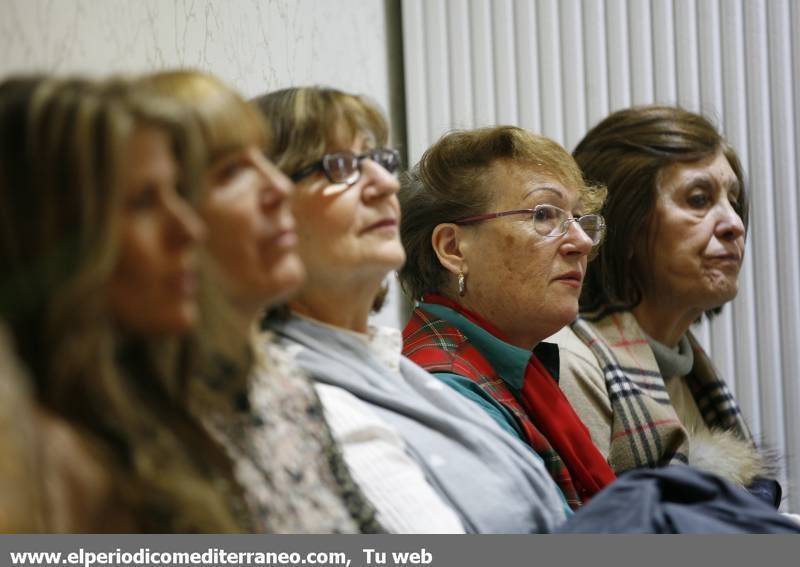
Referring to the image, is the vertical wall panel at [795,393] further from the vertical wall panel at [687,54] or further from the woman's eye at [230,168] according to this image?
the woman's eye at [230,168]

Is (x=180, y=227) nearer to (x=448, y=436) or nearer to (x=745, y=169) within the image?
(x=448, y=436)

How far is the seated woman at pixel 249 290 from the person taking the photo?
3.78 feet

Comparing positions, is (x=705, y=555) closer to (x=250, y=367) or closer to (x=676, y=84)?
(x=250, y=367)

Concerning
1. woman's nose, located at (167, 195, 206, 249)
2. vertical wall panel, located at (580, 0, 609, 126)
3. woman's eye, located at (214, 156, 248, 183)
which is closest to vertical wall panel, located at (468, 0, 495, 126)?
vertical wall panel, located at (580, 0, 609, 126)

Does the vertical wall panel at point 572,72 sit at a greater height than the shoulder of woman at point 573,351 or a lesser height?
greater

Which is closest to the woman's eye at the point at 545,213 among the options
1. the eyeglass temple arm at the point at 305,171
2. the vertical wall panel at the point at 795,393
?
the eyeglass temple arm at the point at 305,171

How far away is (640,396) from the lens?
2.74 m

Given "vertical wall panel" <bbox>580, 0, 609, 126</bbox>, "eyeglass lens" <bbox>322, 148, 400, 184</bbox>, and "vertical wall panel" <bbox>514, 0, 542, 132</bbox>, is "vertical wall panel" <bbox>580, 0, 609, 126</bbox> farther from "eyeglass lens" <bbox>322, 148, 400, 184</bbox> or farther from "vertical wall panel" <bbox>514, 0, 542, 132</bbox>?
"eyeglass lens" <bbox>322, 148, 400, 184</bbox>

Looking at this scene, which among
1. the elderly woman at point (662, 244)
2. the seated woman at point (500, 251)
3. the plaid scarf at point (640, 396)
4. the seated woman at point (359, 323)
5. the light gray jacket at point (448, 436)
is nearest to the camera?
the seated woman at point (359, 323)

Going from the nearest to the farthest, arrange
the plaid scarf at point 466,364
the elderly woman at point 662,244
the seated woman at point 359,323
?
the seated woman at point 359,323 < the plaid scarf at point 466,364 < the elderly woman at point 662,244

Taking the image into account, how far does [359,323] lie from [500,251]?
73 centimetres

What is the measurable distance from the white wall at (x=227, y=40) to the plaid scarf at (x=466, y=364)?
0.60 meters

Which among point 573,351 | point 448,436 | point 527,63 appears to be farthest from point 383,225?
point 527,63

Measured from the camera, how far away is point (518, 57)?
13.0 ft
